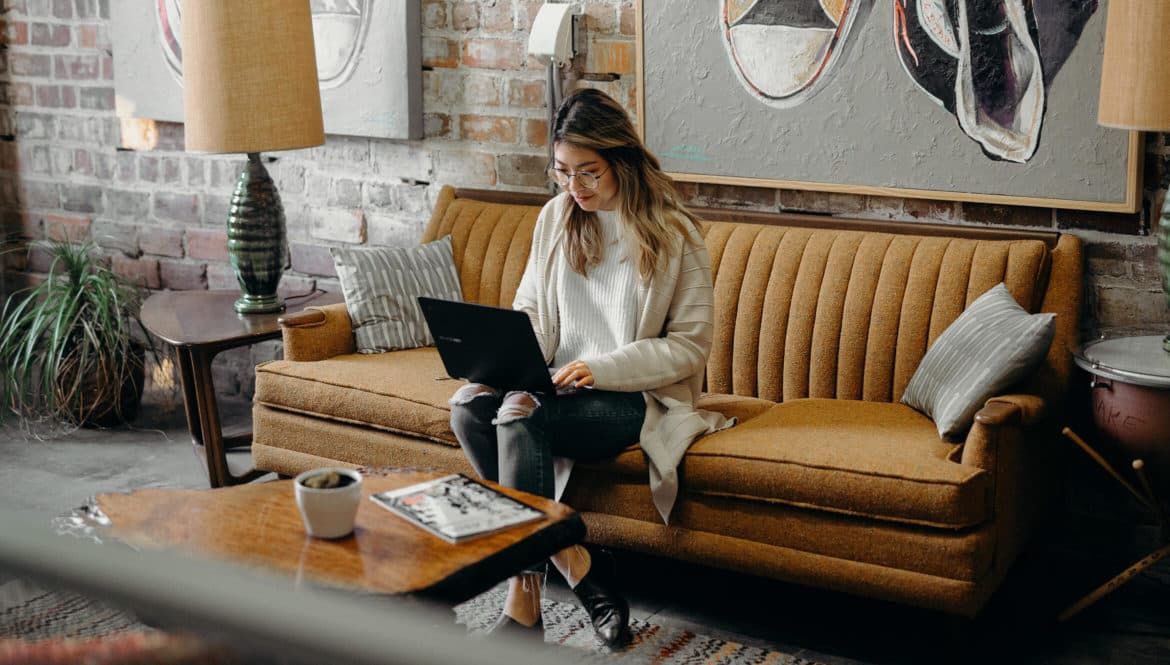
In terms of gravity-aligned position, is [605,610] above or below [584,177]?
below

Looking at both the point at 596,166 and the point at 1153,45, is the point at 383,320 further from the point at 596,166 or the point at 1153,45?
the point at 1153,45

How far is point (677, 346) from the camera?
2752 millimetres

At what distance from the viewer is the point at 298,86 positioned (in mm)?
3584

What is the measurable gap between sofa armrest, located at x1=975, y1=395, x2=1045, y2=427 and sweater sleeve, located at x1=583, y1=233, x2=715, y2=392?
63 centimetres

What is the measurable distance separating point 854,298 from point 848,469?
712 mm

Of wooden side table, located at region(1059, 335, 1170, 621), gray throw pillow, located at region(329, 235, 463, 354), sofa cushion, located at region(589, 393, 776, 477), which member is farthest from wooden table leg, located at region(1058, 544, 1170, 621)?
gray throw pillow, located at region(329, 235, 463, 354)

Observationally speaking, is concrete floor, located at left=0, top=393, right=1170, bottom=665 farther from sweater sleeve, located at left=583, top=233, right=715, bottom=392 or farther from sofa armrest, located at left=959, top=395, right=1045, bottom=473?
sweater sleeve, located at left=583, top=233, right=715, bottom=392

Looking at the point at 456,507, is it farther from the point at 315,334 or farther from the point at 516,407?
the point at 315,334

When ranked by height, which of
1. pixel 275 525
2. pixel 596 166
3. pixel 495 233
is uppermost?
pixel 596 166

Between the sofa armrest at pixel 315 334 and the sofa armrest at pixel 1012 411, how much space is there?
70.3 inches

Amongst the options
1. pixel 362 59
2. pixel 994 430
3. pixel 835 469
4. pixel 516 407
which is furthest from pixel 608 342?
pixel 362 59

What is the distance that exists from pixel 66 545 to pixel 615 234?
2.48m

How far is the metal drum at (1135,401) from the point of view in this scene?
2496 mm

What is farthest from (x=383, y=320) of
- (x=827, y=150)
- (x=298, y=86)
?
(x=827, y=150)
